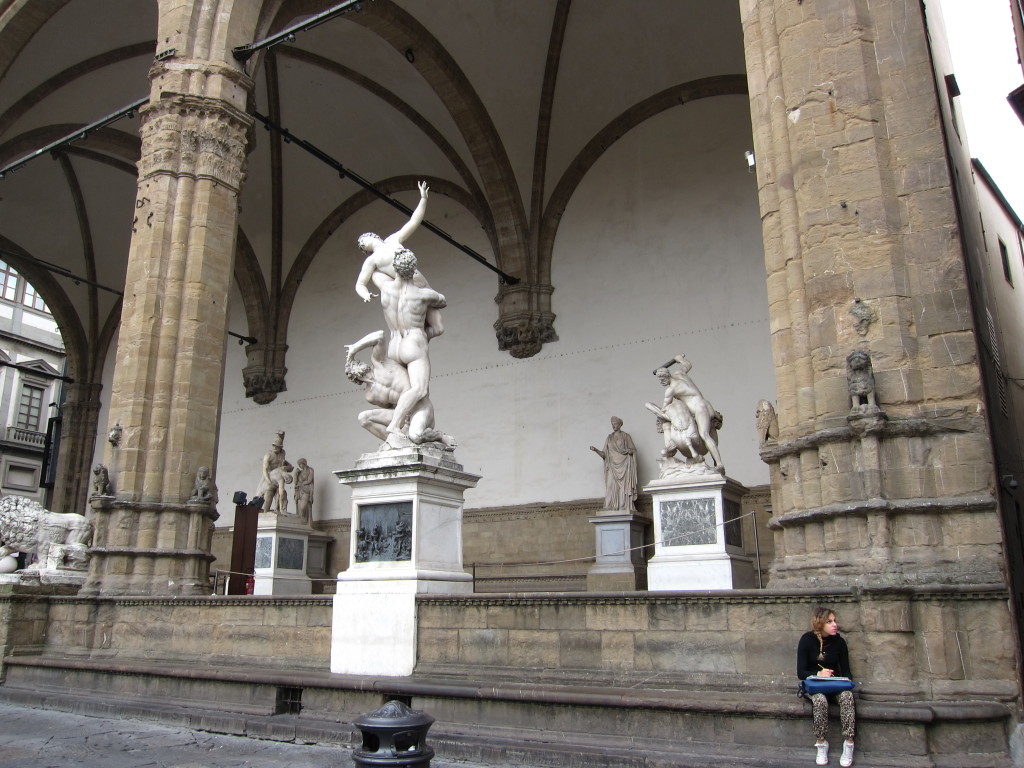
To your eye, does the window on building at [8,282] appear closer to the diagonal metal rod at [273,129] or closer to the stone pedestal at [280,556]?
the diagonal metal rod at [273,129]

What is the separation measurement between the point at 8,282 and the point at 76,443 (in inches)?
532

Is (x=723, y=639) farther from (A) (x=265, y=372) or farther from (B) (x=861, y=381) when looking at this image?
(A) (x=265, y=372)

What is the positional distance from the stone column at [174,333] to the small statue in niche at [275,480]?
7017 millimetres

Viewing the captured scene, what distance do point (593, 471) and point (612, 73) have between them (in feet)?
23.7

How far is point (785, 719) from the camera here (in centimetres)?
471

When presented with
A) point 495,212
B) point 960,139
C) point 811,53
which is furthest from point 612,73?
point 811,53

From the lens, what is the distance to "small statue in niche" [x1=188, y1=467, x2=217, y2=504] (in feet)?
30.2

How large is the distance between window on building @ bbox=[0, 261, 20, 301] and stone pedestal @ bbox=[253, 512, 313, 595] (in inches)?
852

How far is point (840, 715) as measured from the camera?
4.51 m

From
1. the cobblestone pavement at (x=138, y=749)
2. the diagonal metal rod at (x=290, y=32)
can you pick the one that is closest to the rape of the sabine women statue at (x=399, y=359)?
the cobblestone pavement at (x=138, y=749)

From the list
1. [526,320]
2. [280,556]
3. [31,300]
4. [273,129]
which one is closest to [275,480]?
[280,556]

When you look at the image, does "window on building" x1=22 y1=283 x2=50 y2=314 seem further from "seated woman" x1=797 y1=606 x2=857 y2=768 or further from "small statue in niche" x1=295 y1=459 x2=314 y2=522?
"seated woman" x1=797 y1=606 x2=857 y2=768

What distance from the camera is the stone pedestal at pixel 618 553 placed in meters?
12.6

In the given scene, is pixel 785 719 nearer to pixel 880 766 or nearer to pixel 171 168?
pixel 880 766
